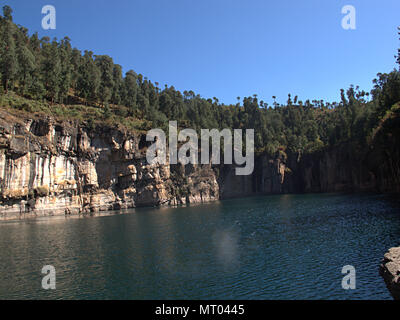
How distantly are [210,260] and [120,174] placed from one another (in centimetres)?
6120

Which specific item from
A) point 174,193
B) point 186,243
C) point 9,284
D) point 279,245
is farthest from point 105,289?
point 174,193

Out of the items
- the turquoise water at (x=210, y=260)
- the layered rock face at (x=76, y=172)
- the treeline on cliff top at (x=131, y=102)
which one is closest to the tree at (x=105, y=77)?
the treeline on cliff top at (x=131, y=102)

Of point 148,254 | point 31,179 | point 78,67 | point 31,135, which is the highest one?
point 78,67

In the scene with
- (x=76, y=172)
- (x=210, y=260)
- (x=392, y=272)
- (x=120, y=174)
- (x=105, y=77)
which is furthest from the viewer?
(x=105, y=77)

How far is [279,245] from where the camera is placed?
27250 millimetres

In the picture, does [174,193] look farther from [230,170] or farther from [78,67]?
[78,67]

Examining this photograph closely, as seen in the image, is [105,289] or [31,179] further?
[31,179]

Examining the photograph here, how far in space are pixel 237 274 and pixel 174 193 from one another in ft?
246

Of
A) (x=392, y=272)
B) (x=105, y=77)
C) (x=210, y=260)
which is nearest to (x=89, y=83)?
(x=105, y=77)

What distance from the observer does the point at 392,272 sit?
15805 mm

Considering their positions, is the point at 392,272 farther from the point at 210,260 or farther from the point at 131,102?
the point at 131,102

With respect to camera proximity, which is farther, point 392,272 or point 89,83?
point 89,83
